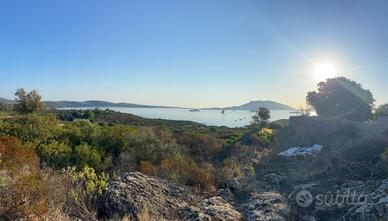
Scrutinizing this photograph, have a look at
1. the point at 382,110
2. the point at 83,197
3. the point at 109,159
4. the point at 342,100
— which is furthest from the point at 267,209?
the point at 382,110

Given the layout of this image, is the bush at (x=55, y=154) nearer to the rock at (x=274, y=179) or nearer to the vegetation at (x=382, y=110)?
the rock at (x=274, y=179)

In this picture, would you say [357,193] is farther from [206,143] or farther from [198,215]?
[206,143]

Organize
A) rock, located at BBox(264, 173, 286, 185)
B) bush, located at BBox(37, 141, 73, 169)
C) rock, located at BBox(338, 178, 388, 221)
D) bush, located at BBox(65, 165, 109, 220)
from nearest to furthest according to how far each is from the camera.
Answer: bush, located at BBox(65, 165, 109, 220) → rock, located at BBox(338, 178, 388, 221) → rock, located at BBox(264, 173, 286, 185) → bush, located at BBox(37, 141, 73, 169)

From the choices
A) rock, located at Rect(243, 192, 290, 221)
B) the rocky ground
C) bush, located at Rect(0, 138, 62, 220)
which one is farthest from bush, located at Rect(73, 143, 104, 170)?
bush, located at Rect(0, 138, 62, 220)

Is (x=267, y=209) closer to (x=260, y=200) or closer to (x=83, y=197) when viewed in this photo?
(x=260, y=200)

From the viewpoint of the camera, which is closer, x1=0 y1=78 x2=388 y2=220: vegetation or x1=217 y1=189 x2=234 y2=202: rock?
x1=0 y1=78 x2=388 y2=220: vegetation

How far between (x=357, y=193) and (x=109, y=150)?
30.7ft

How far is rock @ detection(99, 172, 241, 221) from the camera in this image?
17.4 feet

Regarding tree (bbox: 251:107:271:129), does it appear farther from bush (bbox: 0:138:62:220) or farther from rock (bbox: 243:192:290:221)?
bush (bbox: 0:138:62:220)

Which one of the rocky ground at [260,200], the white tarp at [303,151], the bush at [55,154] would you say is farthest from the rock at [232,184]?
the white tarp at [303,151]

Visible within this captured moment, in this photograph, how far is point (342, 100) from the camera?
27969 mm

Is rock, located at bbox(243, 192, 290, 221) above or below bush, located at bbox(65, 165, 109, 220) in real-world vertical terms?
below

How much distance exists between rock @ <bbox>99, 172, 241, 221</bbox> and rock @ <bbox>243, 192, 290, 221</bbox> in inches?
11.2

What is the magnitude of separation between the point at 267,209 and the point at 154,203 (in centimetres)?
214
